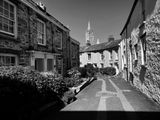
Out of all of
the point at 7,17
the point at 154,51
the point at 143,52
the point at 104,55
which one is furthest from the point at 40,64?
the point at 104,55

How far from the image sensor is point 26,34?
23.5 ft

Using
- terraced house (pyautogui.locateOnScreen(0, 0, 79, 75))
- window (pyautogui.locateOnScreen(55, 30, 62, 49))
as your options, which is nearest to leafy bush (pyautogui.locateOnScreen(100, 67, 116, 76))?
window (pyautogui.locateOnScreen(55, 30, 62, 49))

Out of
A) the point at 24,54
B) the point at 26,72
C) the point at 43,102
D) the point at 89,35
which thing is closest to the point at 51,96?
the point at 43,102

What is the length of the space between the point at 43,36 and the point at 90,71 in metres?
11.7

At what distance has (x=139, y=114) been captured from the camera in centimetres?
443

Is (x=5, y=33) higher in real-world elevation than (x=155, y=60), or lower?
higher

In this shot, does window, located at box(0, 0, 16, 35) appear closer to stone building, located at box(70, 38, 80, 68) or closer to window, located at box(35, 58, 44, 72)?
window, located at box(35, 58, 44, 72)

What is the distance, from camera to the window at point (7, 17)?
5793 mm

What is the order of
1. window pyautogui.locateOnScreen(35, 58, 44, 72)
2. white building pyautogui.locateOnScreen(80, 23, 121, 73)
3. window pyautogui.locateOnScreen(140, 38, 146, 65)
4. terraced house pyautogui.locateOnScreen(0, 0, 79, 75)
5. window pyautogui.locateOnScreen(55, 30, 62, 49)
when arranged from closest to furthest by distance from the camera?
terraced house pyautogui.locateOnScreen(0, 0, 79, 75) < window pyautogui.locateOnScreen(140, 38, 146, 65) < window pyautogui.locateOnScreen(35, 58, 44, 72) < window pyautogui.locateOnScreen(55, 30, 62, 49) < white building pyautogui.locateOnScreen(80, 23, 121, 73)

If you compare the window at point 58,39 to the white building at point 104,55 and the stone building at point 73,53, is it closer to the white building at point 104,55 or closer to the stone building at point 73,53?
the stone building at point 73,53

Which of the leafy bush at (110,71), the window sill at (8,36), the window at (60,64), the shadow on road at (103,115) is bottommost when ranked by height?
the shadow on road at (103,115)

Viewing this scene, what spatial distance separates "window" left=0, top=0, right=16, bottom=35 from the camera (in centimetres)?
Result: 579

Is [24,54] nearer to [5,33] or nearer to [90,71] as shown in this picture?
[5,33]

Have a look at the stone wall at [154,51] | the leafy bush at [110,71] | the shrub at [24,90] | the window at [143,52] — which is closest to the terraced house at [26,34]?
the shrub at [24,90]
